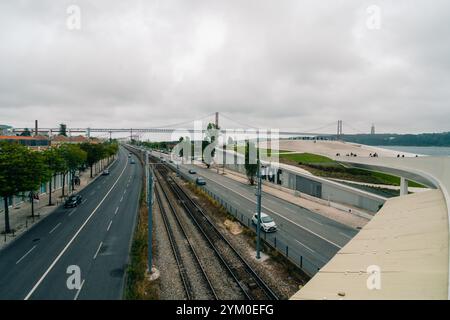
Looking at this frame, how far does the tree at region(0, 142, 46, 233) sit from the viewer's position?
913 inches

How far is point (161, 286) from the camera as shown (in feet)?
50.8

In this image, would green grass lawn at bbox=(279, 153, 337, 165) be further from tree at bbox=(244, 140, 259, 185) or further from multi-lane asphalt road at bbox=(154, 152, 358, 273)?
multi-lane asphalt road at bbox=(154, 152, 358, 273)

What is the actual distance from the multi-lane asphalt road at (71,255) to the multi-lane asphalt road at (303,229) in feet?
39.1

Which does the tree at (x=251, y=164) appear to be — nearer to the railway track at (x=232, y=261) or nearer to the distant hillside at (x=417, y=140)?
the railway track at (x=232, y=261)

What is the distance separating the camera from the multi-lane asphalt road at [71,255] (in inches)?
581

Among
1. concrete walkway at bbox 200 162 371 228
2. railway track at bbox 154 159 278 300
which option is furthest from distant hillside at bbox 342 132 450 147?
railway track at bbox 154 159 278 300

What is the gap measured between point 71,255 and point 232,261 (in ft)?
36.9

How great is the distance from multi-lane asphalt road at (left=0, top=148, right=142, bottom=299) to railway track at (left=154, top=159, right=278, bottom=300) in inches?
246

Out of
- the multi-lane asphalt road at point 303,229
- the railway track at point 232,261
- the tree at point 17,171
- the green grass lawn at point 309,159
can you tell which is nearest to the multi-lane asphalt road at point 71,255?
the tree at point 17,171

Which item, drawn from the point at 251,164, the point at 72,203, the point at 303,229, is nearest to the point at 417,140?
the point at 251,164

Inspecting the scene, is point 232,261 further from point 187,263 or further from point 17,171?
point 17,171

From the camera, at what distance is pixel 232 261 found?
738 inches
